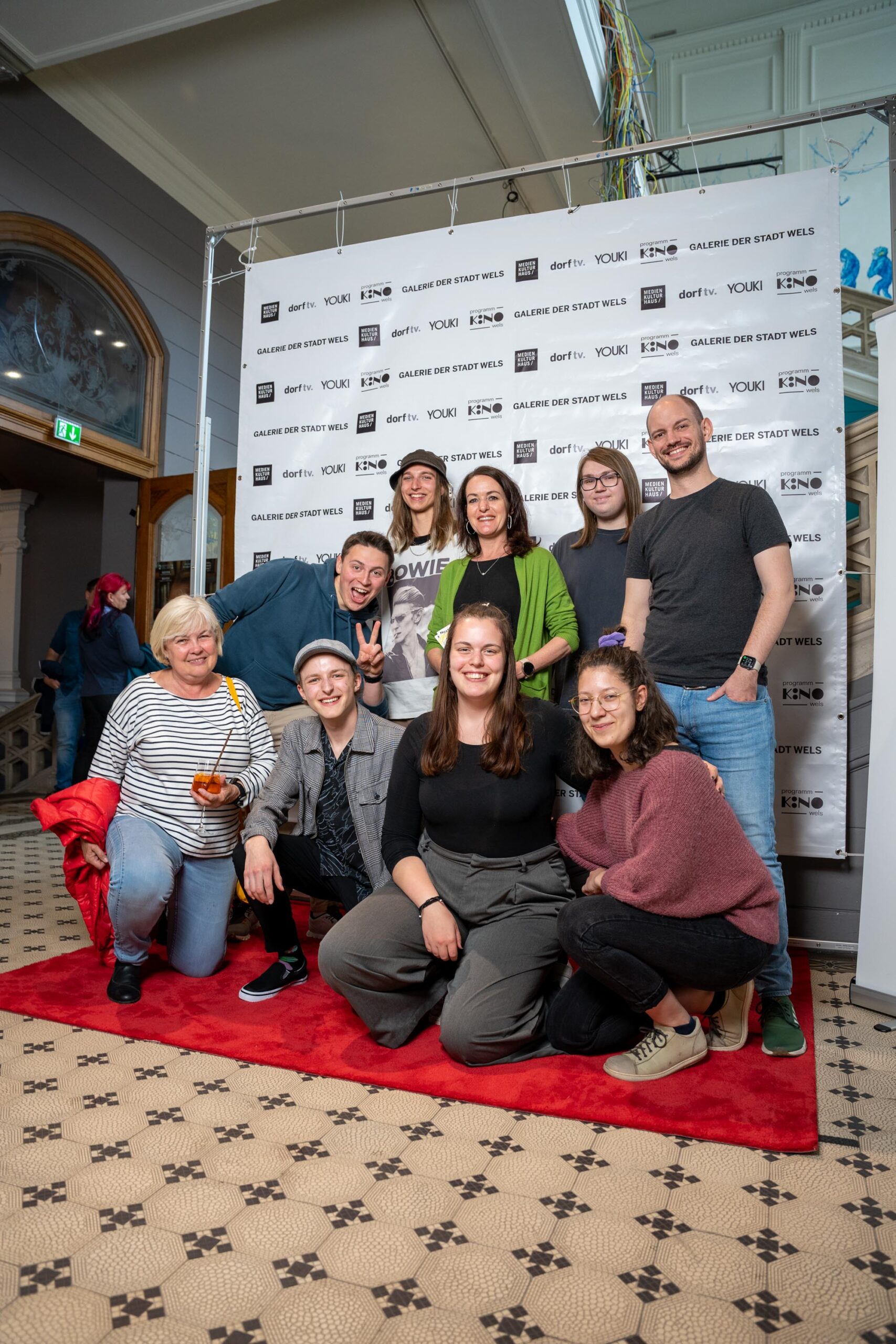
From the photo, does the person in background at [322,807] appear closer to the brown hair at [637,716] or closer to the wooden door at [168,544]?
the brown hair at [637,716]

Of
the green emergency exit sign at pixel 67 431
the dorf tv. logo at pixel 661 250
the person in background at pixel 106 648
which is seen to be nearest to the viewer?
the dorf tv. logo at pixel 661 250

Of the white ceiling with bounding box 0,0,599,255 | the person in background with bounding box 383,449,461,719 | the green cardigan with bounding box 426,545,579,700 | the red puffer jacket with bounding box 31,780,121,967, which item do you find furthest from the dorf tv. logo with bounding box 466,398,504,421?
the white ceiling with bounding box 0,0,599,255

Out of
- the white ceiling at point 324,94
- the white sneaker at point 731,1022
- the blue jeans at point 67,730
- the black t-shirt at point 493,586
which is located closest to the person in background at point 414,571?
the black t-shirt at point 493,586

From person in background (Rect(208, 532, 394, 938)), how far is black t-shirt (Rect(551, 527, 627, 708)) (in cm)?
65

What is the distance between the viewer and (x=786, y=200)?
297 cm

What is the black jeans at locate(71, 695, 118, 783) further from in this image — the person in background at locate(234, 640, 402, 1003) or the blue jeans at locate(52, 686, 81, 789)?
the person in background at locate(234, 640, 402, 1003)

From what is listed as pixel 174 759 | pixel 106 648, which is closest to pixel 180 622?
pixel 174 759

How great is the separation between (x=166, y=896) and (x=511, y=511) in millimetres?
1597

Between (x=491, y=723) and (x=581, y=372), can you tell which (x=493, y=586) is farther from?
(x=581, y=372)

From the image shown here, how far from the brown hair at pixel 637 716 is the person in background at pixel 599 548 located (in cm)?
69

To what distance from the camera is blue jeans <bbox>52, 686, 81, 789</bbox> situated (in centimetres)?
591

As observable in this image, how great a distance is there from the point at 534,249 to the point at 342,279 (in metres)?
0.83

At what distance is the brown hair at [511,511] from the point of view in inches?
114

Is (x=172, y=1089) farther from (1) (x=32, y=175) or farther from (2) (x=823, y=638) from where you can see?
(1) (x=32, y=175)
